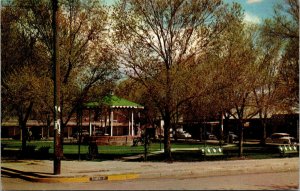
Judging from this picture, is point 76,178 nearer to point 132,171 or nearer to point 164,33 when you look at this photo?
point 132,171

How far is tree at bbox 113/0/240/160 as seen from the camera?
27.3 m

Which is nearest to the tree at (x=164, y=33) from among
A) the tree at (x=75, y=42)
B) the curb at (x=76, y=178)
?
the tree at (x=75, y=42)

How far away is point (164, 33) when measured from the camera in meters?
27.7

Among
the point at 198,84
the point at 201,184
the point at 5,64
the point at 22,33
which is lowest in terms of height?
the point at 201,184

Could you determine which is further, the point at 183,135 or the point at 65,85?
the point at 183,135

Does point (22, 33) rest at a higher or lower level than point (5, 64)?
higher

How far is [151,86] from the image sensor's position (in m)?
26.9

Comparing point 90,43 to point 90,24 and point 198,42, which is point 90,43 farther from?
point 198,42

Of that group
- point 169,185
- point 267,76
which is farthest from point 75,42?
point 169,185

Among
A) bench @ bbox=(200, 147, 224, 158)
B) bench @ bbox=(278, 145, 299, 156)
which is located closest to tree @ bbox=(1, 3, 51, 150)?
bench @ bbox=(200, 147, 224, 158)

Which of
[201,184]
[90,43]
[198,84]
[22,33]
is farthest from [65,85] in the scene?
[201,184]

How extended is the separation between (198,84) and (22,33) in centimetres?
1110

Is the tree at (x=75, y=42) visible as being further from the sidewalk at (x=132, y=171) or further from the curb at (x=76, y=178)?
the curb at (x=76, y=178)

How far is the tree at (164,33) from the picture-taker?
2727 cm
